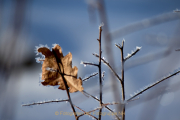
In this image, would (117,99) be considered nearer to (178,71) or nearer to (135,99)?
(135,99)

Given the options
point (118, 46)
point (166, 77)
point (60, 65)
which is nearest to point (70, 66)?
point (60, 65)

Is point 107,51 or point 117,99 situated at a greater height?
point 107,51

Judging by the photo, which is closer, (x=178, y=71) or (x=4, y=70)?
(x=178, y=71)

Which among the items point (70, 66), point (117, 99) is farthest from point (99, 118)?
point (70, 66)

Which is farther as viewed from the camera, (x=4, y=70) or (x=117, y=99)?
(x=4, y=70)

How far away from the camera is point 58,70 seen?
48cm

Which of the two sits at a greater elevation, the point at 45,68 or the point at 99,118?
the point at 45,68

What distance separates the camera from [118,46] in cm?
41

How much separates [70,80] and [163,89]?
0.27m

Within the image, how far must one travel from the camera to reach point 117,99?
15.3 inches

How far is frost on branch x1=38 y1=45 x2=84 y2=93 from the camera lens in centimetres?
46

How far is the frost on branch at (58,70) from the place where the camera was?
1.52 feet

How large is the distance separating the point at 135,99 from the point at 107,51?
0.49 feet

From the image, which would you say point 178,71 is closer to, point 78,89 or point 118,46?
point 118,46
